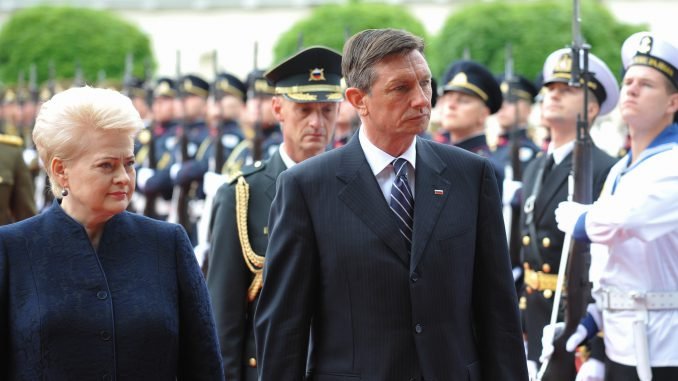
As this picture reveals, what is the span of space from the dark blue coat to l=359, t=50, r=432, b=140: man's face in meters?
0.72

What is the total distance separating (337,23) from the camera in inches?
1266

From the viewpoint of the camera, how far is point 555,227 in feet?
21.3

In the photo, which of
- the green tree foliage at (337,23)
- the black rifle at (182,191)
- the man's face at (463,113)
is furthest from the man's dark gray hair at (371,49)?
the green tree foliage at (337,23)

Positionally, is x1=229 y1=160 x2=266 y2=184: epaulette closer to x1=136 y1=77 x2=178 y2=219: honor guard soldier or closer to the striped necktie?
the striped necktie

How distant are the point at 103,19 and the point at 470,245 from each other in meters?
33.7

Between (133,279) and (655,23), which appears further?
(655,23)

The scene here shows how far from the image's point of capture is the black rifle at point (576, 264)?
5.80 meters

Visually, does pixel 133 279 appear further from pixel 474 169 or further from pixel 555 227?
pixel 555 227

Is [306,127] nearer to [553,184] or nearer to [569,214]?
[569,214]

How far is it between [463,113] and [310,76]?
218cm

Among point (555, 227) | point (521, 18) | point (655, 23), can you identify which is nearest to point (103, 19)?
point (521, 18)

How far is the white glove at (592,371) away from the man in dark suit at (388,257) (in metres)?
1.73

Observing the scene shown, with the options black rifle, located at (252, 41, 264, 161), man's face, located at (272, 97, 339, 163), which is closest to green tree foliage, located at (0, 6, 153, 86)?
black rifle, located at (252, 41, 264, 161)

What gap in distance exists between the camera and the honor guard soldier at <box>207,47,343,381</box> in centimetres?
509
